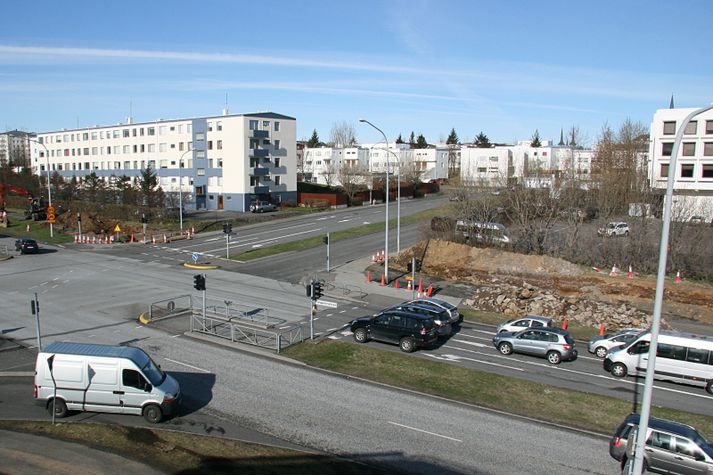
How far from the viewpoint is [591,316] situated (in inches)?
1142

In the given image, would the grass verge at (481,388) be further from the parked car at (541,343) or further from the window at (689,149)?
the window at (689,149)

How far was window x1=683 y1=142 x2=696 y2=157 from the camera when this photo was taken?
61.6 m

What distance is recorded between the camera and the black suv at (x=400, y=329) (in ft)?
76.8

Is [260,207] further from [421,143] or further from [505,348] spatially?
[421,143]

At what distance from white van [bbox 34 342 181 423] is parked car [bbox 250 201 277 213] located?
56157 millimetres

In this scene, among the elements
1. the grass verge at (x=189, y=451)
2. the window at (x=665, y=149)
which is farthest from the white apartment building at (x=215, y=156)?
the grass verge at (x=189, y=451)

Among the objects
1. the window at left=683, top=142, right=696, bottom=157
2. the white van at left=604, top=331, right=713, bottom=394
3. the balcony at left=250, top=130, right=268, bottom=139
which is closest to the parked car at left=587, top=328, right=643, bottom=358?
the white van at left=604, top=331, right=713, bottom=394

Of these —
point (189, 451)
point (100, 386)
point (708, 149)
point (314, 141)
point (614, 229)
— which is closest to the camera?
point (189, 451)

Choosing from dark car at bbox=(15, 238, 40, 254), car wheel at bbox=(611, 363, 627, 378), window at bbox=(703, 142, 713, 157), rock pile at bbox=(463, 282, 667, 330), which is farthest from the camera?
window at bbox=(703, 142, 713, 157)

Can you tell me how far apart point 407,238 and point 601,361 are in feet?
103

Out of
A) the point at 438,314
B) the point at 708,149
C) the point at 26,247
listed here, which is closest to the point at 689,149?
the point at 708,149

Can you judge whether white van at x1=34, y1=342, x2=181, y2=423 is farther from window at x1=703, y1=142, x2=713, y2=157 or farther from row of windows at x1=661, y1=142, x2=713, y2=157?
window at x1=703, y1=142, x2=713, y2=157

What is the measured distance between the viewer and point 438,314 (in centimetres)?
2525

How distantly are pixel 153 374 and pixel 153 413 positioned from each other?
112 cm
